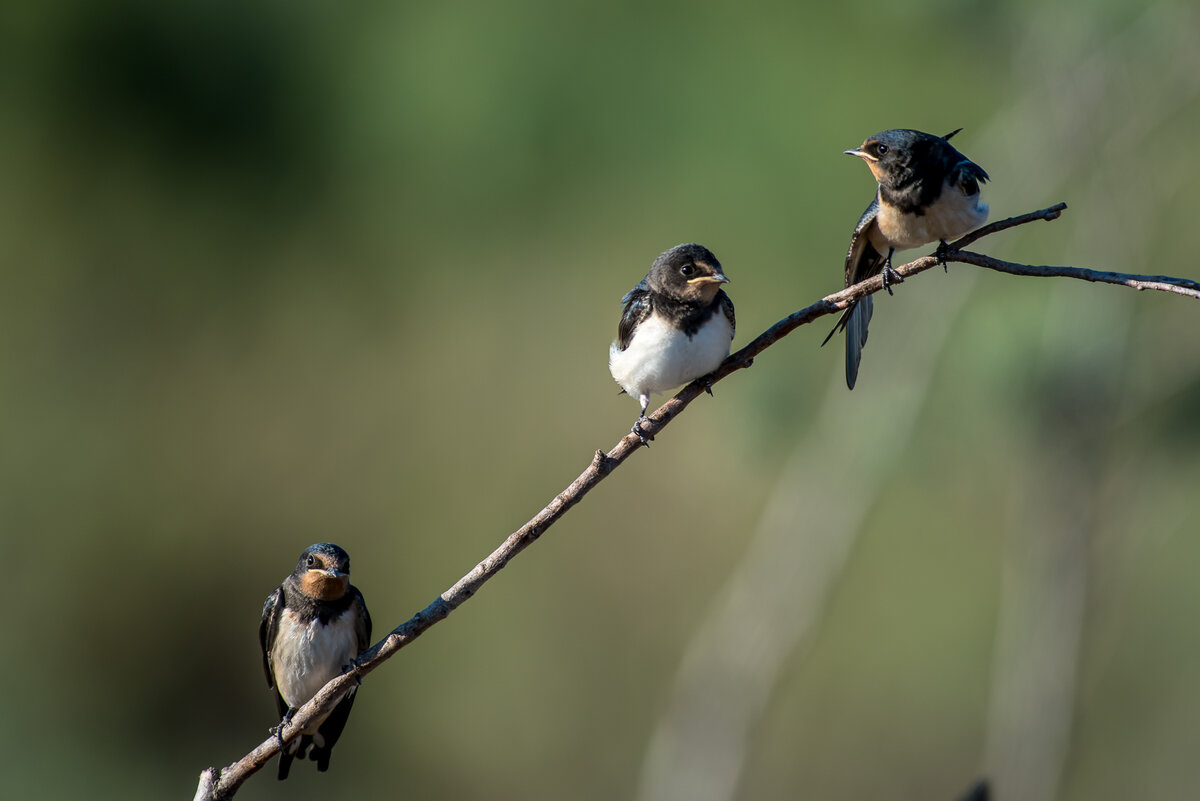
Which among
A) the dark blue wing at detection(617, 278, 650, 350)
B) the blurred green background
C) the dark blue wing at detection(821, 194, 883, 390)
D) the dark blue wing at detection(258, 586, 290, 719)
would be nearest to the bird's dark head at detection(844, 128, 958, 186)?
the dark blue wing at detection(821, 194, 883, 390)

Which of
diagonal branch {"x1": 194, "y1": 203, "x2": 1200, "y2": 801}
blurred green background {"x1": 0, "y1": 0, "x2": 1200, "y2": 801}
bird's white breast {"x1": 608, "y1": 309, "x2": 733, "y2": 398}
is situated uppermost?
blurred green background {"x1": 0, "y1": 0, "x2": 1200, "y2": 801}

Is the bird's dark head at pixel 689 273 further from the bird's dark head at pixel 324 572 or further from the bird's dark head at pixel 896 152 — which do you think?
the bird's dark head at pixel 324 572

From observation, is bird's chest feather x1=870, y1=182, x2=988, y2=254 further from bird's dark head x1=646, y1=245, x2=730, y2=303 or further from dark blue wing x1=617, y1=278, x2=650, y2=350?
dark blue wing x1=617, y1=278, x2=650, y2=350

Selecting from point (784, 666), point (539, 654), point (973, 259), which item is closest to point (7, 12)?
point (539, 654)

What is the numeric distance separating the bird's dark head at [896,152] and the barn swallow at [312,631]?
6.39 ft

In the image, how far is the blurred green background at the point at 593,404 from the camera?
6.29 meters

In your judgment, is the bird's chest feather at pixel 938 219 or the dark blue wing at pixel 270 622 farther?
the dark blue wing at pixel 270 622

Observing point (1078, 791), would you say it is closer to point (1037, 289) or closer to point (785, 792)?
point (785, 792)

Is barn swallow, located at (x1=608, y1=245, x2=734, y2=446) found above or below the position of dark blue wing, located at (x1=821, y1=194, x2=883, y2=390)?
below

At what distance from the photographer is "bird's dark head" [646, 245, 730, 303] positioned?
3.09m

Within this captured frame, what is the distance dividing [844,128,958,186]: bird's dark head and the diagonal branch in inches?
33.7

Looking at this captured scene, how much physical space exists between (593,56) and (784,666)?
5.24 meters

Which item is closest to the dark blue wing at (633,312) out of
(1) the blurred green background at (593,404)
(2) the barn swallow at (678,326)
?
(2) the barn swallow at (678,326)

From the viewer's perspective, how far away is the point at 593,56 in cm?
1036
